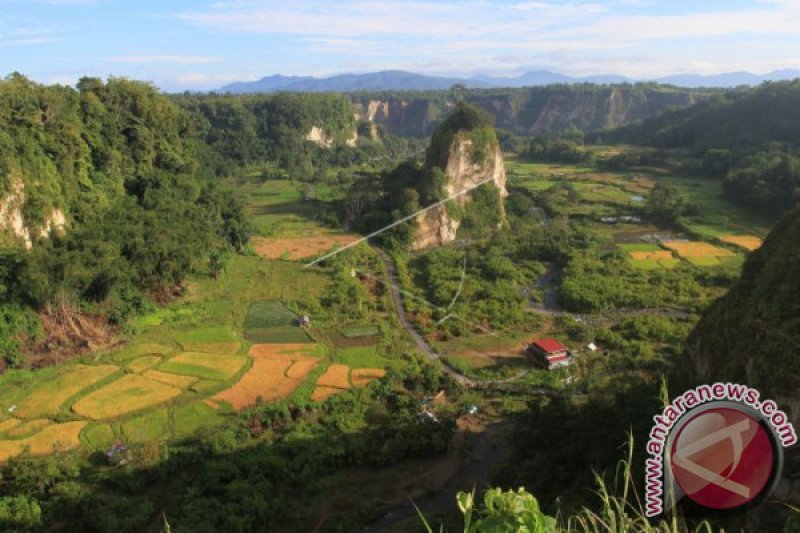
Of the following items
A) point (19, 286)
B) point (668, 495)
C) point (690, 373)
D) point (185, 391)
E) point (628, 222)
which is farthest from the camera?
point (628, 222)

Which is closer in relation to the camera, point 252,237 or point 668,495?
point 668,495

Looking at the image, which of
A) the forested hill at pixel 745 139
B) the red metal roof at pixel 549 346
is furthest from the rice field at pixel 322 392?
the forested hill at pixel 745 139

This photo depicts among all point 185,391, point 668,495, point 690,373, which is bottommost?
point 185,391

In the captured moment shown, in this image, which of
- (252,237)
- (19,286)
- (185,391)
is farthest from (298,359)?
(252,237)

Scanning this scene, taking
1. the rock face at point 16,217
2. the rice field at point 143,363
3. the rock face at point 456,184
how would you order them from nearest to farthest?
the rice field at point 143,363 → the rock face at point 16,217 → the rock face at point 456,184

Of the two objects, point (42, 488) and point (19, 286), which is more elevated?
point (19, 286)

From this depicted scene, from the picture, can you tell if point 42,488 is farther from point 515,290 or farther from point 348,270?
point 515,290

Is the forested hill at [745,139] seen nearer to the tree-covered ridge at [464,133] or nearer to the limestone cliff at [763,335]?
the tree-covered ridge at [464,133]
